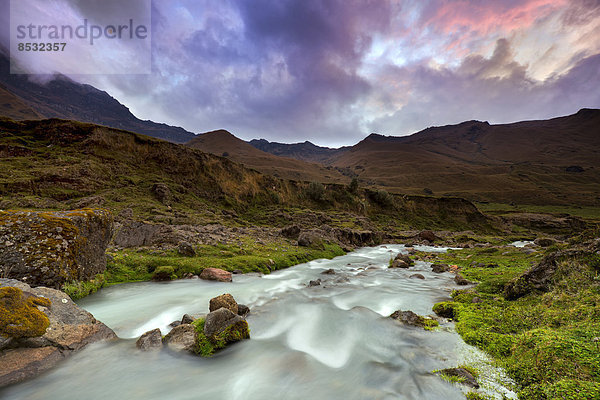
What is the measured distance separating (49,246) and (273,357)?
933cm

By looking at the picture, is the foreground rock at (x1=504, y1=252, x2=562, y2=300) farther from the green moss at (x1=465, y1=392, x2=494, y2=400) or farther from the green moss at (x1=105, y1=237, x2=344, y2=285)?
the green moss at (x1=105, y1=237, x2=344, y2=285)

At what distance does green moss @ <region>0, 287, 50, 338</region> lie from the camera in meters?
4.80

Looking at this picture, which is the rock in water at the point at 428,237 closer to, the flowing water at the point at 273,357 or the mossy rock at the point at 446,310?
the flowing water at the point at 273,357

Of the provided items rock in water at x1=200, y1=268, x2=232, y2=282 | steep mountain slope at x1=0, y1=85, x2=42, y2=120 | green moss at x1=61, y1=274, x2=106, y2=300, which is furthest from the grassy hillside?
steep mountain slope at x1=0, y1=85, x2=42, y2=120

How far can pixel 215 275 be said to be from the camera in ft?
44.1

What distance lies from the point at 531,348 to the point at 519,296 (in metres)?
4.46

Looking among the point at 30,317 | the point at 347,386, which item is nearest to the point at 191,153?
the point at 30,317

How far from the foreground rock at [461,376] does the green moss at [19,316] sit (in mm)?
9137

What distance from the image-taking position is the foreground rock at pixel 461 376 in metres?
4.71

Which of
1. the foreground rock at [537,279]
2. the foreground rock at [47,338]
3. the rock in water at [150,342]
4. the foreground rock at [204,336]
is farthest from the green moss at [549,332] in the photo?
the foreground rock at [47,338]

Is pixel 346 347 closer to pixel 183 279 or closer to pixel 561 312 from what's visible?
pixel 561 312

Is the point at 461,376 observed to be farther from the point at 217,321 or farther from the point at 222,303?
the point at 222,303

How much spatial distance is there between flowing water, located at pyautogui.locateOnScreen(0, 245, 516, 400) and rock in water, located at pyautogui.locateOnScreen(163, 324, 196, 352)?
0.25 m

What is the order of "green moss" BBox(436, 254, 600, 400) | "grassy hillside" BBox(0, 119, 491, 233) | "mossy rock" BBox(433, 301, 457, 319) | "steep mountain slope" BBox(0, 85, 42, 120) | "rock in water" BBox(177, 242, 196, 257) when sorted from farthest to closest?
"steep mountain slope" BBox(0, 85, 42, 120), "grassy hillside" BBox(0, 119, 491, 233), "rock in water" BBox(177, 242, 196, 257), "mossy rock" BBox(433, 301, 457, 319), "green moss" BBox(436, 254, 600, 400)
